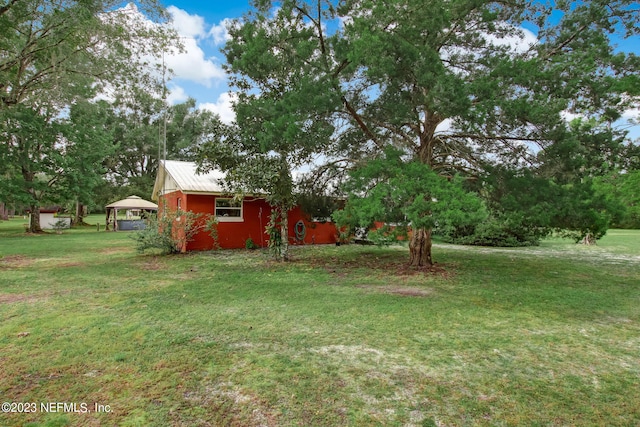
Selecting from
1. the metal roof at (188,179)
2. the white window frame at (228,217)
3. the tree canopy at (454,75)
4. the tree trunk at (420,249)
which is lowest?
the tree trunk at (420,249)

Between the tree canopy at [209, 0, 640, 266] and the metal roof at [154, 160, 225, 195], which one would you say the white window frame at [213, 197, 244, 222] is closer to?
the metal roof at [154, 160, 225, 195]

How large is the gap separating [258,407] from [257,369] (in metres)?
0.65

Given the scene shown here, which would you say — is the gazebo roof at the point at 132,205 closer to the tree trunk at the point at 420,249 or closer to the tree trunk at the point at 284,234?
the tree trunk at the point at 284,234

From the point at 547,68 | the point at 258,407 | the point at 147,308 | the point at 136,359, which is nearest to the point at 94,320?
the point at 147,308

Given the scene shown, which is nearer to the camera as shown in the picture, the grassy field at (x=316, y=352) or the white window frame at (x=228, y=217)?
the grassy field at (x=316, y=352)

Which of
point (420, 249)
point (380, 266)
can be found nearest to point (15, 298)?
point (380, 266)

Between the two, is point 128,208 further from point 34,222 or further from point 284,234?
point 284,234

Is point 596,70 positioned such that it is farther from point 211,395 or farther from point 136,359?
point 136,359

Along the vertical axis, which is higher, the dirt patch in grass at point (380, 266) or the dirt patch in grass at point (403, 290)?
the dirt patch in grass at point (380, 266)

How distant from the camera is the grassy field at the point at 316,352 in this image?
2664 millimetres

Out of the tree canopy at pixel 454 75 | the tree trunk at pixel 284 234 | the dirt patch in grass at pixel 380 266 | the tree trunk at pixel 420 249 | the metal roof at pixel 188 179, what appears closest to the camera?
the tree canopy at pixel 454 75

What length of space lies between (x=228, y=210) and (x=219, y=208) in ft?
1.22

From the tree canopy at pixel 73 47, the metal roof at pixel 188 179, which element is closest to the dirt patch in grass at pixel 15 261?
the tree canopy at pixel 73 47

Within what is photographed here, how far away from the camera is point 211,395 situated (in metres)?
2.86
